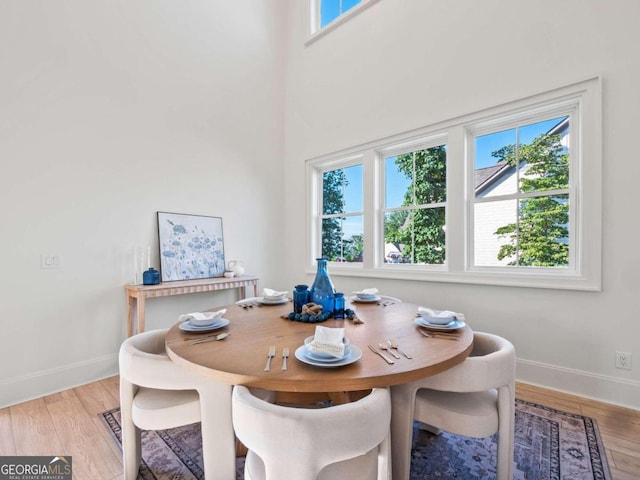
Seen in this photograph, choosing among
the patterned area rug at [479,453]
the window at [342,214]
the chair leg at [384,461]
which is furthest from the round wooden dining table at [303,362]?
the window at [342,214]

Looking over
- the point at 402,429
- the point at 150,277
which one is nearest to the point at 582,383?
the point at 402,429

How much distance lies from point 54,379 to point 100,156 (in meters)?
1.91

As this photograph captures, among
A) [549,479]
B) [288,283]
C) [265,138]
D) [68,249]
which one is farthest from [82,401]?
[265,138]

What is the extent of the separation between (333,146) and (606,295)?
118 inches

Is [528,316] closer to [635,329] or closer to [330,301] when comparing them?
[635,329]

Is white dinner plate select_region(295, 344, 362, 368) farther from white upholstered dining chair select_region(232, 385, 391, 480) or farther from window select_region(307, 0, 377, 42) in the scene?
window select_region(307, 0, 377, 42)

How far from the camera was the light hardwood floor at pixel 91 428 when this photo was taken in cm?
154

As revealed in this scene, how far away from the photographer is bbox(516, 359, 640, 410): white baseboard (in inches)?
80.3

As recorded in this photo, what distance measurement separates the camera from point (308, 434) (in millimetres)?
822

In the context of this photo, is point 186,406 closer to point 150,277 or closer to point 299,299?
point 299,299

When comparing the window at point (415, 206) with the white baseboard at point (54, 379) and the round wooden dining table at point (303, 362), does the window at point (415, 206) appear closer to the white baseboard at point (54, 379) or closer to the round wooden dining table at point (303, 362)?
the round wooden dining table at point (303, 362)

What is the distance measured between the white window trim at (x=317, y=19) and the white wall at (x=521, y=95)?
Result: 0.27 ft

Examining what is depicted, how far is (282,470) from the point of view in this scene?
0.84 meters

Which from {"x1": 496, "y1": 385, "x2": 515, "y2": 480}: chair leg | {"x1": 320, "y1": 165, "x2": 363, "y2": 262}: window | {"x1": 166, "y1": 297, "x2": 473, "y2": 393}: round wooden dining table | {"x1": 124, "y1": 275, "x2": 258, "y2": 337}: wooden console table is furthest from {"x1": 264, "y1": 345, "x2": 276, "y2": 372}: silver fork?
{"x1": 320, "y1": 165, "x2": 363, "y2": 262}: window
